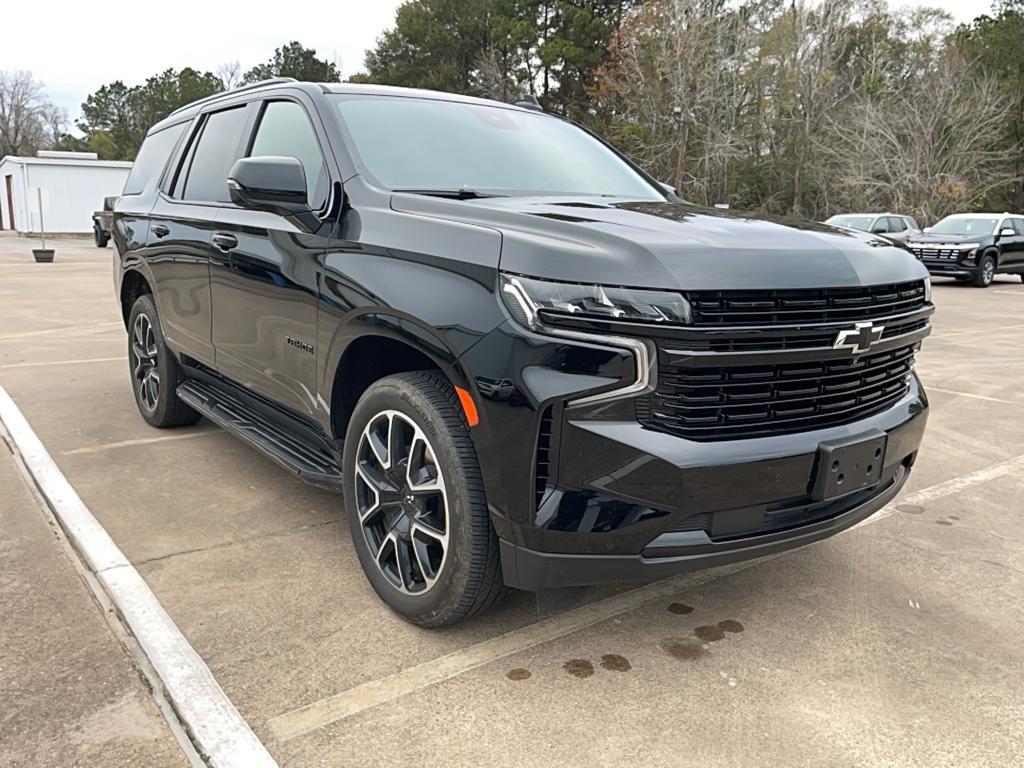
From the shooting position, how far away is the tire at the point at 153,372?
477 cm

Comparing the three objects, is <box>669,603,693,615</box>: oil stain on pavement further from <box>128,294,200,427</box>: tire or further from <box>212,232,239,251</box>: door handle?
<box>128,294,200,427</box>: tire

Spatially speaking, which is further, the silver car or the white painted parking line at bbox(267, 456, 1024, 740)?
the silver car

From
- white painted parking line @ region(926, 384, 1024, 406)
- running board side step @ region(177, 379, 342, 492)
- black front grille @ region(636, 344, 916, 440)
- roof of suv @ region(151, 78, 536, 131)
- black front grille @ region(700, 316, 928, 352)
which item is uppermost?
roof of suv @ region(151, 78, 536, 131)

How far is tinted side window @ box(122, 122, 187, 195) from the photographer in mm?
4949

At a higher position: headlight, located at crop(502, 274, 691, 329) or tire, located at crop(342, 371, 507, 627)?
headlight, located at crop(502, 274, 691, 329)

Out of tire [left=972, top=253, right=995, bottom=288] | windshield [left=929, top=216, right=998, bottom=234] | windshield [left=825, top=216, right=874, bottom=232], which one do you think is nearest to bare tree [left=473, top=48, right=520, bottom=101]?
windshield [left=825, top=216, right=874, bottom=232]

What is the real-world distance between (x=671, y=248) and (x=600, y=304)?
10.7 inches

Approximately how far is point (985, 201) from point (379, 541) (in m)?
40.7

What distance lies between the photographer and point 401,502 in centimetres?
272

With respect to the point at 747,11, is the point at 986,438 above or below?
below

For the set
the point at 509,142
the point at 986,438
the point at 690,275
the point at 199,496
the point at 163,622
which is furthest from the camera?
the point at 986,438

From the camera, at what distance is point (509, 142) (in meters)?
3.63

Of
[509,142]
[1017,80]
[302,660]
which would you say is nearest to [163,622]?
[302,660]

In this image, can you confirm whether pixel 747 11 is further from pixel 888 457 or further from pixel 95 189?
pixel 888 457
